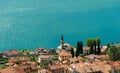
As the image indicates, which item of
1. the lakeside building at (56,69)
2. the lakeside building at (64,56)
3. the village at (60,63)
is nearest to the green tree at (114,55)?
the village at (60,63)

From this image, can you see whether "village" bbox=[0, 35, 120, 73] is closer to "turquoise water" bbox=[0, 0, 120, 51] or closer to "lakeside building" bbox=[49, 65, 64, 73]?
"lakeside building" bbox=[49, 65, 64, 73]

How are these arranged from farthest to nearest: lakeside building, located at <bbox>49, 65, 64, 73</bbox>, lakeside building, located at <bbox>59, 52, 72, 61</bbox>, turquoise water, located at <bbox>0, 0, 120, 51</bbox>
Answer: turquoise water, located at <bbox>0, 0, 120, 51</bbox> → lakeside building, located at <bbox>59, 52, 72, 61</bbox> → lakeside building, located at <bbox>49, 65, 64, 73</bbox>

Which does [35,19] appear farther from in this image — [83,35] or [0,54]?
[0,54]

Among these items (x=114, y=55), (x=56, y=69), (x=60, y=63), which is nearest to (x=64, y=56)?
(x=60, y=63)

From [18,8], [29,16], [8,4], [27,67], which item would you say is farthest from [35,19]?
[27,67]

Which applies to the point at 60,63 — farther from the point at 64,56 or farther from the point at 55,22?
the point at 55,22

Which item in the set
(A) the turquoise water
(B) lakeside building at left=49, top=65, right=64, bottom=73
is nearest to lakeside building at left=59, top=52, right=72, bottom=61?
(B) lakeside building at left=49, top=65, right=64, bottom=73
